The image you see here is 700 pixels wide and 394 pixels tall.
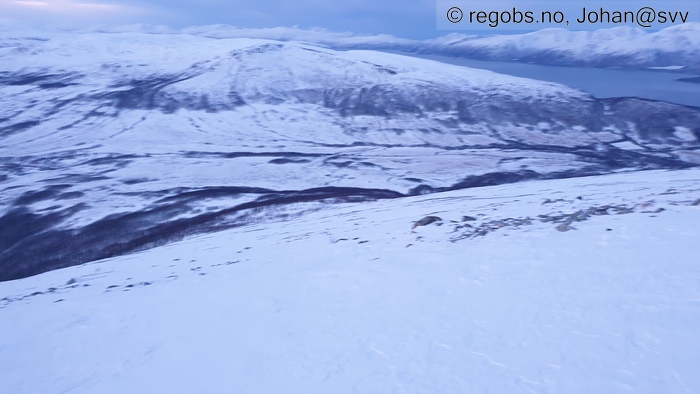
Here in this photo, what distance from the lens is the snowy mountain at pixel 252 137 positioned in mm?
19641

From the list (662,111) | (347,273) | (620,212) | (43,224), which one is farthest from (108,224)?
(662,111)

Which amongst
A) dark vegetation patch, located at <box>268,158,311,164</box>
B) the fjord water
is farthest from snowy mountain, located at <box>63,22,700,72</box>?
dark vegetation patch, located at <box>268,158,311,164</box>

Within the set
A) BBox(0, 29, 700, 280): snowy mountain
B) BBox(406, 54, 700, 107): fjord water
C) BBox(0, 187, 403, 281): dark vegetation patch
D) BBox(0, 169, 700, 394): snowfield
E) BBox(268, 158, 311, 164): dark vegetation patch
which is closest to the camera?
BBox(0, 169, 700, 394): snowfield

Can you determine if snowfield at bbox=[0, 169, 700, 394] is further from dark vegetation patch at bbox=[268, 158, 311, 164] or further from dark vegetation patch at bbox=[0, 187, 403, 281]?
dark vegetation patch at bbox=[268, 158, 311, 164]

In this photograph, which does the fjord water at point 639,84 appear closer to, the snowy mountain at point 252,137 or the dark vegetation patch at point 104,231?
the snowy mountain at point 252,137

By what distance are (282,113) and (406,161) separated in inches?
591

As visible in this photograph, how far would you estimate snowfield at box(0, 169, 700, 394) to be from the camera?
14.7ft

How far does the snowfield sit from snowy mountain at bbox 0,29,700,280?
890cm

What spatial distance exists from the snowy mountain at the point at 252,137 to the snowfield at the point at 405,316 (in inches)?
350

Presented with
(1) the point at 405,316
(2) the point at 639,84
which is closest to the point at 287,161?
(1) the point at 405,316

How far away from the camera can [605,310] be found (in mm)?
5223

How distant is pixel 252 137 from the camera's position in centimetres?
3428

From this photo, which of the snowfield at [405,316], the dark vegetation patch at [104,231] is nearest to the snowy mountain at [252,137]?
the dark vegetation patch at [104,231]

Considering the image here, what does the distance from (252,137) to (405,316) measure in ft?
97.5
